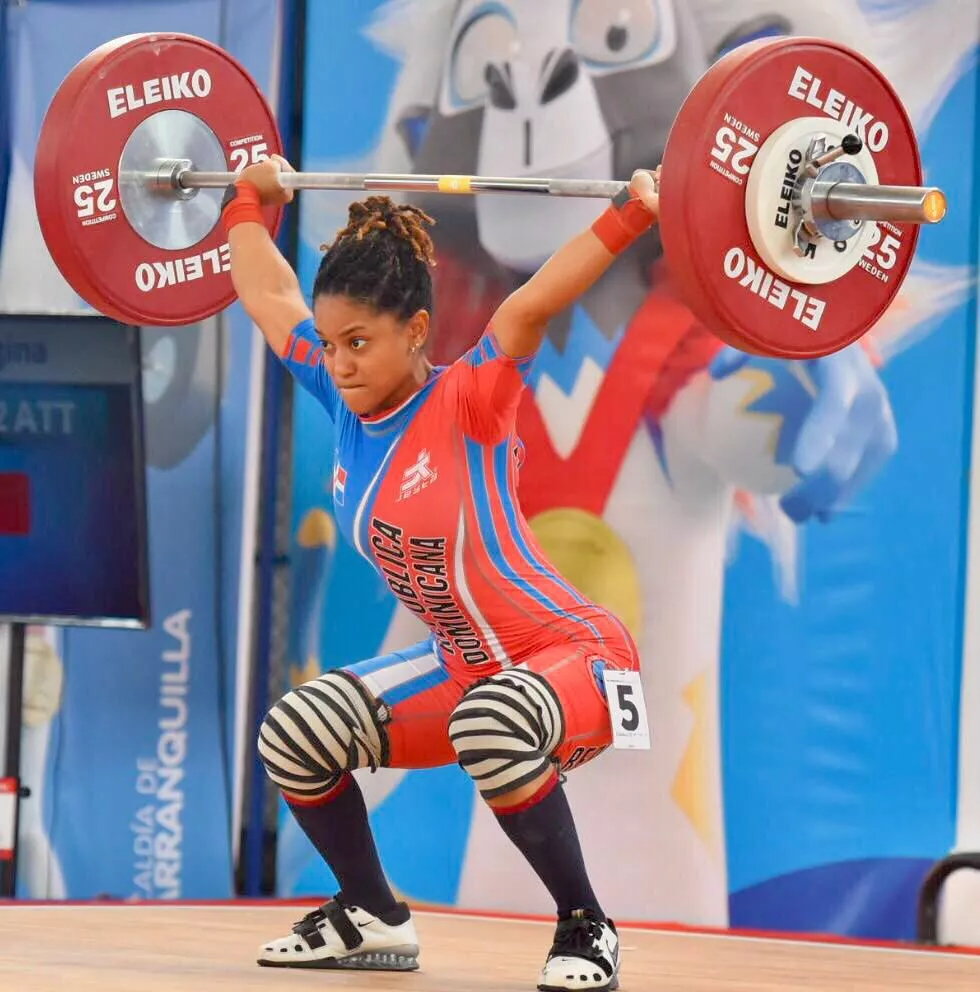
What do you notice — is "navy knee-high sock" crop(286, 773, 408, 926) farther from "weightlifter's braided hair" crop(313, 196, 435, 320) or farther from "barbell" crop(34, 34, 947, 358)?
"barbell" crop(34, 34, 947, 358)

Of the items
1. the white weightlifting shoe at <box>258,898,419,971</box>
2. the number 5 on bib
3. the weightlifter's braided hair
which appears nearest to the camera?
the number 5 on bib

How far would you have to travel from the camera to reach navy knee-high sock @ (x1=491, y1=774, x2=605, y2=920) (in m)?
2.89

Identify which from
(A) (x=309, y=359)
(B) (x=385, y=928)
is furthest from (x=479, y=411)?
(B) (x=385, y=928)

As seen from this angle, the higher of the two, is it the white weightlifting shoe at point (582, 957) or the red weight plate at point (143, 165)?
the red weight plate at point (143, 165)

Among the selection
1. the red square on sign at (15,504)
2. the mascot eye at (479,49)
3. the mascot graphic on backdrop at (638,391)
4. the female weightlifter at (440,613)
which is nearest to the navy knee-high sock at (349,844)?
the female weightlifter at (440,613)

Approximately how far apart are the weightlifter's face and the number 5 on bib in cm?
60

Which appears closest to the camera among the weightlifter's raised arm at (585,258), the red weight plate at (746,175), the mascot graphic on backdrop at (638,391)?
the red weight plate at (746,175)

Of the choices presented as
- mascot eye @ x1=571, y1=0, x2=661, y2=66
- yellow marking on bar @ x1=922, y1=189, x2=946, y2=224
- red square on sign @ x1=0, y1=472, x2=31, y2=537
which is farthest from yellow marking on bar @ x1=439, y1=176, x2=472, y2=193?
red square on sign @ x1=0, y1=472, x2=31, y2=537

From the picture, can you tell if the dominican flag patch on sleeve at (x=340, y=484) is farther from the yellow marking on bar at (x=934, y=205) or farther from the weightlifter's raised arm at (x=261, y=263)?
the yellow marking on bar at (x=934, y=205)

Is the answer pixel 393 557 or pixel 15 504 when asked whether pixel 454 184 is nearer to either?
pixel 393 557

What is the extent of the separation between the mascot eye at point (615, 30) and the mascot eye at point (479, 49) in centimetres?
17

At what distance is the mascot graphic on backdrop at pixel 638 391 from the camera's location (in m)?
3.94

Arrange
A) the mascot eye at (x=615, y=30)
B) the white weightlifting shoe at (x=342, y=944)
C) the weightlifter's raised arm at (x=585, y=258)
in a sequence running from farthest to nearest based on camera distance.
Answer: the mascot eye at (x=615, y=30) → the white weightlifting shoe at (x=342, y=944) → the weightlifter's raised arm at (x=585, y=258)

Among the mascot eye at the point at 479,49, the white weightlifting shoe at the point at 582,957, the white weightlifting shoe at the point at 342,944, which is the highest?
the mascot eye at the point at 479,49
